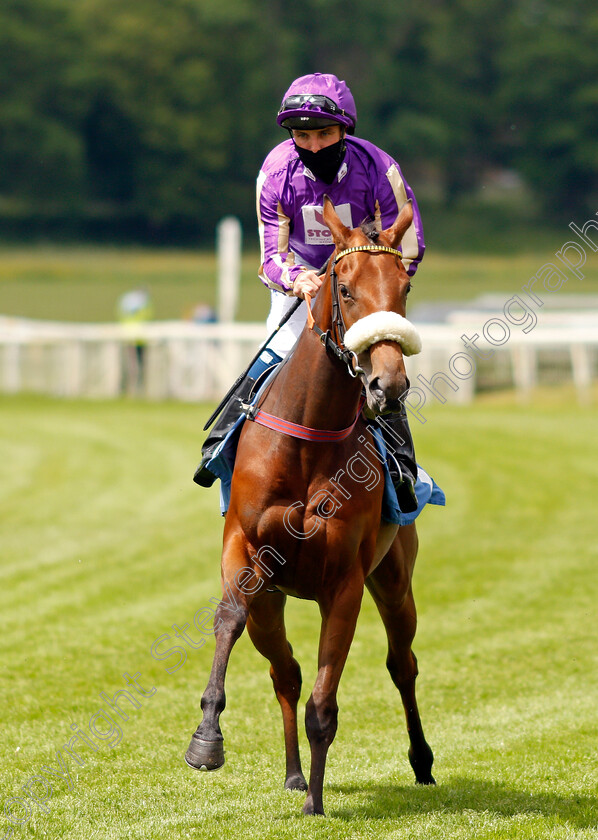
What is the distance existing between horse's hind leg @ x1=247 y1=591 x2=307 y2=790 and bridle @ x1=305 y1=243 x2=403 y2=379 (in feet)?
3.42

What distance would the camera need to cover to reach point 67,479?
46.5ft

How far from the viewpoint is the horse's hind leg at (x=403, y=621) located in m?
5.02

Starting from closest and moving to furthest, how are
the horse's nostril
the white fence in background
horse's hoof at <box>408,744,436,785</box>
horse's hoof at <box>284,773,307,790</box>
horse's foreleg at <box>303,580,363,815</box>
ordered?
the horse's nostril < horse's foreleg at <box>303,580,363,815</box> < horse's hoof at <box>284,773,307,790</box> < horse's hoof at <box>408,744,436,785</box> < the white fence in background

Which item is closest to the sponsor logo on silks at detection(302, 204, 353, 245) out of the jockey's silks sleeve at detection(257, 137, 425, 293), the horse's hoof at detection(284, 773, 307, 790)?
the jockey's silks sleeve at detection(257, 137, 425, 293)

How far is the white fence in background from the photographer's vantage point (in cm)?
2009

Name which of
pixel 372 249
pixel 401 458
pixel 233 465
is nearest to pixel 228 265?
pixel 401 458

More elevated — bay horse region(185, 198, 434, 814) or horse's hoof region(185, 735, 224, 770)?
bay horse region(185, 198, 434, 814)

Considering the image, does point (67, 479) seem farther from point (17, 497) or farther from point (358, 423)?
point (358, 423)

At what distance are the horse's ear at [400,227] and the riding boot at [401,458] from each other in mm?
866

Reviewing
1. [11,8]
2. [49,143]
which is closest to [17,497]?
[49,143]

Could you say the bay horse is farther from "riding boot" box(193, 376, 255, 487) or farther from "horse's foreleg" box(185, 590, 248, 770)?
"riding boot" box(193, 376, 255, 487)

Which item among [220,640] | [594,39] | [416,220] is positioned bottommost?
Answer: [220,640]

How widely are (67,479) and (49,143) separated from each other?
3463 cm

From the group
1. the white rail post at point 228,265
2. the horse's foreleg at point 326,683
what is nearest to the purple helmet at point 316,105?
the horse's foreleg at point 326,683
